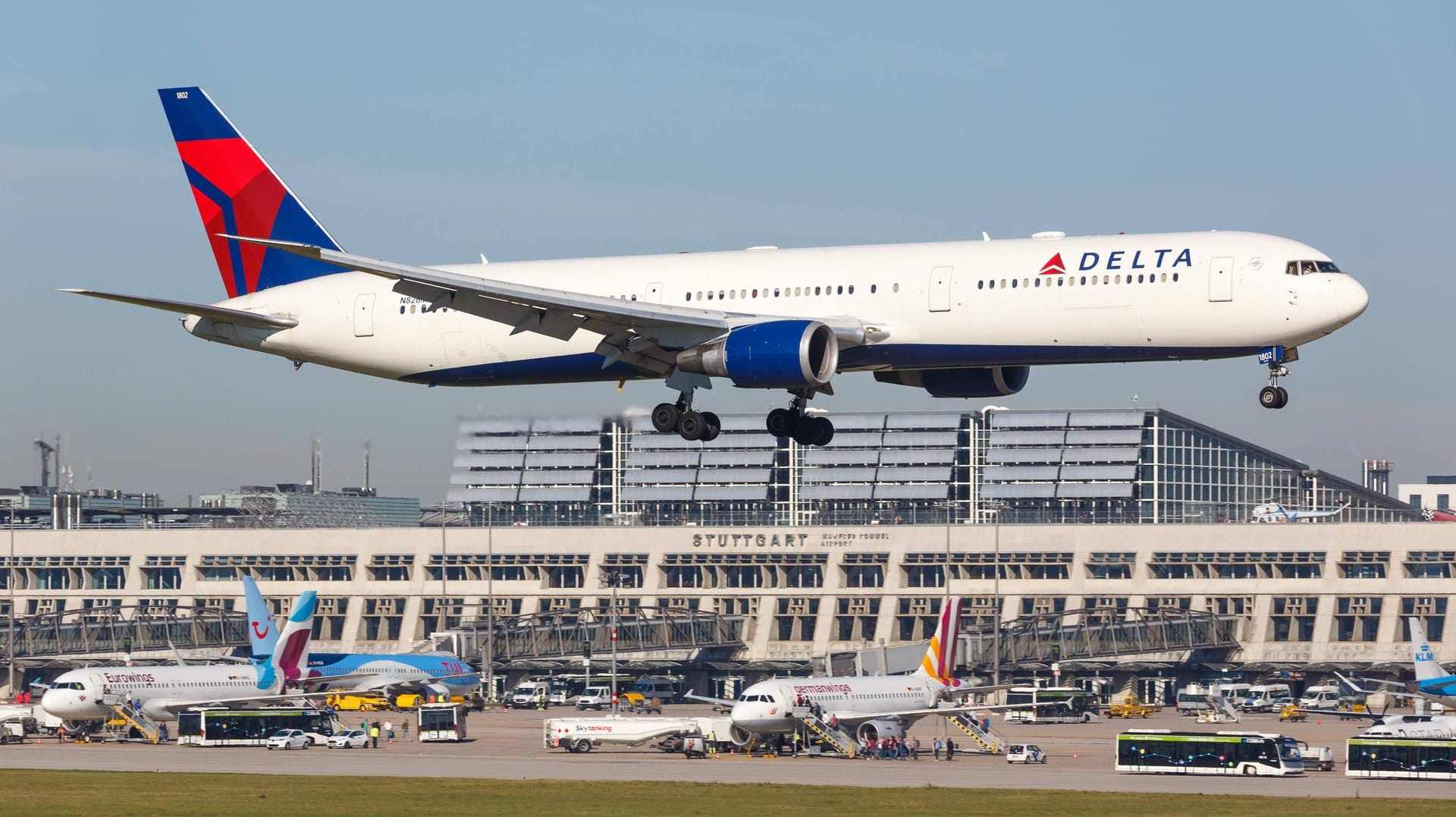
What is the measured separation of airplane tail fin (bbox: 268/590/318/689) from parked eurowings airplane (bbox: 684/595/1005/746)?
80.7 feet

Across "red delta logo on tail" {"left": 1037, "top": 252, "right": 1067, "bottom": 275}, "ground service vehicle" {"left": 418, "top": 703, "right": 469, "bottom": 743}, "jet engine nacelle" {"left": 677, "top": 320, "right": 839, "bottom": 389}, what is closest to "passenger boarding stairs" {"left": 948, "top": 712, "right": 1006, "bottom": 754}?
"ground service vehicle" {"left": 418, "top": 703, "right": 469, "bottom": 743}

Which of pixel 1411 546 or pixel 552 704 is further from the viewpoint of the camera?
pixel 1411 546

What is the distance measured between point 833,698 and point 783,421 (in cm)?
2711

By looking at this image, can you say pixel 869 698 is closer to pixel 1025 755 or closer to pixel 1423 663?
pixel 1025 755

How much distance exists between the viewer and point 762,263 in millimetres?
60375

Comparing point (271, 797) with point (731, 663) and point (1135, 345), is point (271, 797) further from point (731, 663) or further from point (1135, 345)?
point (731, 663)

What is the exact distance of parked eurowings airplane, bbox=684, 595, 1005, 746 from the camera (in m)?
86.1

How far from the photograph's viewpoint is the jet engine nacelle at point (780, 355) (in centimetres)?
5597

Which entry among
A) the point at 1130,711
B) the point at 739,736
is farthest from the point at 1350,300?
the point at 1130,711

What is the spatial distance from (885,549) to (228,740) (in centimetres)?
7647

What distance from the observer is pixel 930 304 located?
56.4 m

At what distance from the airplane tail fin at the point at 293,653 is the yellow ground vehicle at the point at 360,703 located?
46.1ft

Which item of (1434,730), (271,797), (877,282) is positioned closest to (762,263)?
(877,282)

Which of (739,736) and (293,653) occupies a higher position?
(293,653)
